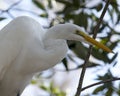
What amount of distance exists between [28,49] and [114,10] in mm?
631

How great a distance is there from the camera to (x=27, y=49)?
1725 millimetres

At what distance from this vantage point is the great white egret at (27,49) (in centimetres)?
170

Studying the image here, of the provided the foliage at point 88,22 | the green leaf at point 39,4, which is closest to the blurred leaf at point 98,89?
the foliage at point 88,22

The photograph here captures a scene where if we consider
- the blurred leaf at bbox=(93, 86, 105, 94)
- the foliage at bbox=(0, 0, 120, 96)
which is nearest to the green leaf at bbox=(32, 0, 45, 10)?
the foliage at bbox=(0, 0, 120, 96)

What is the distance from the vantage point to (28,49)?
172 cm

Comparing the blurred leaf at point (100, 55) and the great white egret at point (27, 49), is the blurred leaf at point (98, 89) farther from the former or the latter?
the great white egret at point (27, 49)

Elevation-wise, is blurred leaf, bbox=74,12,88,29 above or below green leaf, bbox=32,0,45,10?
below

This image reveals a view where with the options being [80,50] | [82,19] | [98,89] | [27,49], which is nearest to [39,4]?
[82,19]

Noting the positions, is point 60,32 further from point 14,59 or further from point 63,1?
point 63,1

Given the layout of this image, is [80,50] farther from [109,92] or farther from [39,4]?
[39,4]

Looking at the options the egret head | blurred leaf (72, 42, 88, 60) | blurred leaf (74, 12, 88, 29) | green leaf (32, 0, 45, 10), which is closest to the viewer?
the egret head

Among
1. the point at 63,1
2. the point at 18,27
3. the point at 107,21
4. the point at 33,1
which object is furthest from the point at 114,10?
the point at 18,27

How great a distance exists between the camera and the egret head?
5.37 feet

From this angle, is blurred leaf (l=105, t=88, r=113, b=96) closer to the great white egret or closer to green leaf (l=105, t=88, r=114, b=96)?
green leaf (l=105, t=88, r=114, b=96)
